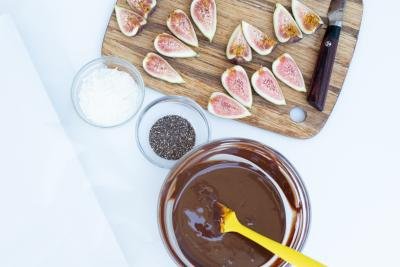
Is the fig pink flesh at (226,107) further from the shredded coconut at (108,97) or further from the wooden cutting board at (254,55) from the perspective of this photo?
the shredded coconut at (108,97)

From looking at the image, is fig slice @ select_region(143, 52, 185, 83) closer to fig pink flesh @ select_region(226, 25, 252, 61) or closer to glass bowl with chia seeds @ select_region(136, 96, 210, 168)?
glass bowl with chia seeds @ select_region(136, 96, 210, 168)

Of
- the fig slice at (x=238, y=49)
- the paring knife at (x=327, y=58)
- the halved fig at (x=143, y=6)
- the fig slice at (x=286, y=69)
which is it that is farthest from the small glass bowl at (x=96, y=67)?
the paring knife at (x=327, y=58)

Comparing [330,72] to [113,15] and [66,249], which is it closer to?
[113,15]

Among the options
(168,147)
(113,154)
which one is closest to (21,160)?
(113,154)

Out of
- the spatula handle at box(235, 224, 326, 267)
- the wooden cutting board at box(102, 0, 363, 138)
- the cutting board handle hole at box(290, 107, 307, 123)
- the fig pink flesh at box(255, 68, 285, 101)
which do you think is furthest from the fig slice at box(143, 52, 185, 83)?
the spatula handle at box(235, 224, 326, 267)

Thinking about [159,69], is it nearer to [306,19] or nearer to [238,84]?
[238,84]

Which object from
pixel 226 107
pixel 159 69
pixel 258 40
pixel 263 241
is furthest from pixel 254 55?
pixel 263 241
